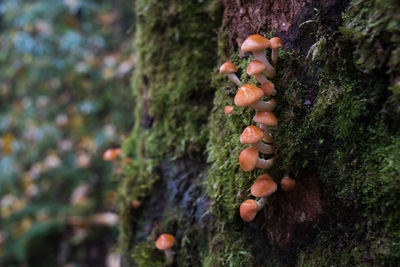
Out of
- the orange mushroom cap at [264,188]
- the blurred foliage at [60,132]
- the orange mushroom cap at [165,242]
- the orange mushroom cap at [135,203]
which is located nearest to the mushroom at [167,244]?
the orange mushroom cap at [165,242]

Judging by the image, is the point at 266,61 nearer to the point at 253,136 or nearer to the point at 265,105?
the point at 265,105

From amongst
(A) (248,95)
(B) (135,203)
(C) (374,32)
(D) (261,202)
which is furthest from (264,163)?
(B) (135,203)

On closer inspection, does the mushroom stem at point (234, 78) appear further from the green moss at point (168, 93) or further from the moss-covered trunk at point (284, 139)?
the green moss at point (168, 93)

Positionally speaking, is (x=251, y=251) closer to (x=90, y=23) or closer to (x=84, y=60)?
(x=84, y=60)

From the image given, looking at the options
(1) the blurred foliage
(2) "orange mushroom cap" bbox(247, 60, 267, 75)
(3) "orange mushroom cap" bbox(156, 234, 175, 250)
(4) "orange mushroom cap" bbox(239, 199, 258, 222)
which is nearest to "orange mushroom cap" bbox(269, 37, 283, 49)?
(2) "orange mushroom cap" bbox(247, 60, 267, 75)

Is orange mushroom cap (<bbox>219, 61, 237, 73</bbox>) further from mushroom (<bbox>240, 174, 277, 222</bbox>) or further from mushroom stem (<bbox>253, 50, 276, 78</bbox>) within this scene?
mushroom (<bbox>240, 174, 277, 222</bbox>)

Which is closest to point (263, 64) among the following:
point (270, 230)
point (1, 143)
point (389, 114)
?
point (389, 114)
